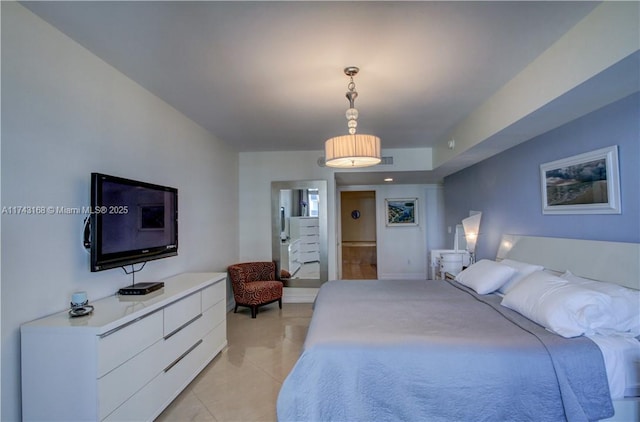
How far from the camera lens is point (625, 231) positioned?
82.6 inches

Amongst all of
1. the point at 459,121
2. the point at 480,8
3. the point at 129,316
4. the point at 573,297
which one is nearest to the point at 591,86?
the point at 480,8

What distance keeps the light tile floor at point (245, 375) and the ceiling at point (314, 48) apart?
8.29 ft

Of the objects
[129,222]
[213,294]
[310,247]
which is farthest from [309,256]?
[129,222]

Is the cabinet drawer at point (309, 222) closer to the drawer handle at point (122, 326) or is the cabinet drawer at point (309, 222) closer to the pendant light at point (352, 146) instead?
the pendant light at point (352, 146)

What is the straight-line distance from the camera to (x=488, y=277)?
2.85m

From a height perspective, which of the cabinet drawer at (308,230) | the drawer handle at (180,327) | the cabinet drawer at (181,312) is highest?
the cabinet drawer at (308,230)

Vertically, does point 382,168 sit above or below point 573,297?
above

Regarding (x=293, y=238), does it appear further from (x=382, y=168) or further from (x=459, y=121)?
(x=459, y=121)

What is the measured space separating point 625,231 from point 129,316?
3282 mm

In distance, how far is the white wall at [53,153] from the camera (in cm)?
161

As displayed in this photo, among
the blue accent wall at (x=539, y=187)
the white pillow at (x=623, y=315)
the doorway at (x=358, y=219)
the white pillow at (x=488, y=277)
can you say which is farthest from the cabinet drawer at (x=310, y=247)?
the doorway at (x=358, y=219)

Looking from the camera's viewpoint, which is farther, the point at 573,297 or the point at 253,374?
the point at 253,374

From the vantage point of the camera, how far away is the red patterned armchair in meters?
4.23

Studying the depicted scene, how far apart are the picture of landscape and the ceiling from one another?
93cm
